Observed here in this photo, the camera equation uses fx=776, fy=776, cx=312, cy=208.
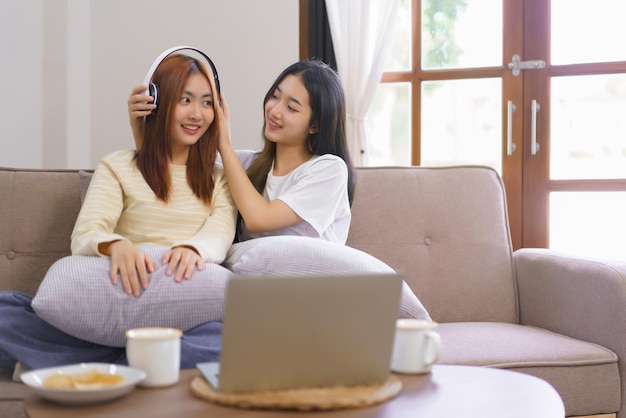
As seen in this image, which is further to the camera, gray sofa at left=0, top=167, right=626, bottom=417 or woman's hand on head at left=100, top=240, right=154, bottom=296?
gray sofa at left=0, top=167, right=626, bottom=417

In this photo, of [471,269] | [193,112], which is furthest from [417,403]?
[471,269]

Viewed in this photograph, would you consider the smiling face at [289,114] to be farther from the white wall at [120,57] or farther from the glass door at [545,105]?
the glass door at [545,105]

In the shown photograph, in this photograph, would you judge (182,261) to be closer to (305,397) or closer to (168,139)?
(168,139)

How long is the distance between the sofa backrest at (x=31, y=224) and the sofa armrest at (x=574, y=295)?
4.25 ft

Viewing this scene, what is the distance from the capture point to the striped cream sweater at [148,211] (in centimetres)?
179

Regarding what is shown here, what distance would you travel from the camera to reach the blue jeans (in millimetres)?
1543

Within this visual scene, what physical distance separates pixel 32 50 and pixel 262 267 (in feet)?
6.66

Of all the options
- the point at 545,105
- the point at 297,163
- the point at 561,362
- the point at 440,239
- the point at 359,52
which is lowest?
the point at 561,362

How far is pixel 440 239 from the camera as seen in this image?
7.50 feet

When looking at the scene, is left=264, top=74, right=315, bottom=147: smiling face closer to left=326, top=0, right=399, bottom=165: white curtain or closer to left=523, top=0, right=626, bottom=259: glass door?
left=326, top=0, right=399, bottom=165: white curtain

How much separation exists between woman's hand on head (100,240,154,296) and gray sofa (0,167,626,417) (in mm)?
337

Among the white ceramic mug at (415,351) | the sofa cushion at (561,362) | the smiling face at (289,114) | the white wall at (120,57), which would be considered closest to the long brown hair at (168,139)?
the smiling face at (289,114)

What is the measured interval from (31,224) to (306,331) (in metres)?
1.25

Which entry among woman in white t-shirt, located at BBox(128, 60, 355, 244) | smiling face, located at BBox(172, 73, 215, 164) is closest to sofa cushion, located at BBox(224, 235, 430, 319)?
woman in white t-shirt, located at BBox(128, 60, 355, 244)
